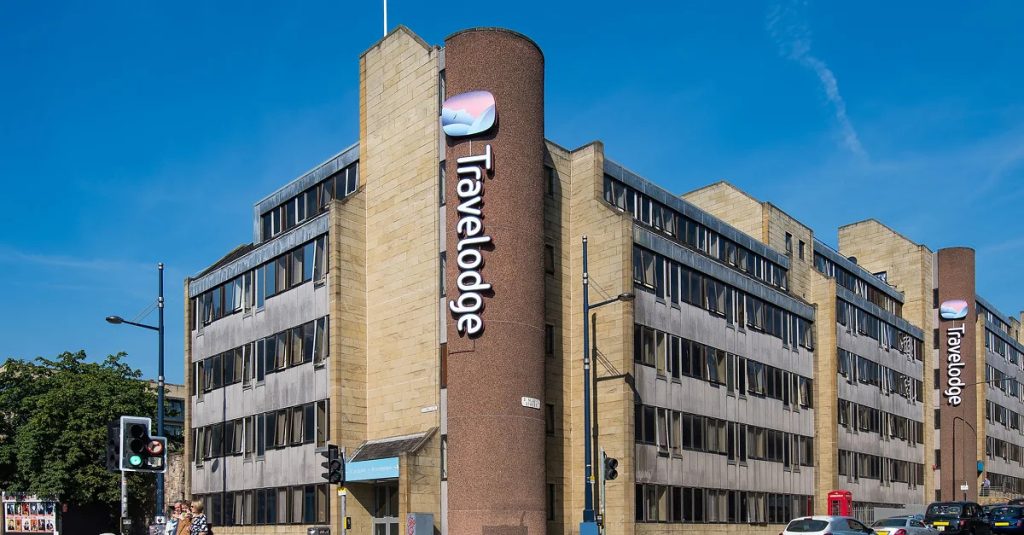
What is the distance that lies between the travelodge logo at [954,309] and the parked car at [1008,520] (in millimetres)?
34442

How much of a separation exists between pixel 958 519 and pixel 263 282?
3164 centimetres

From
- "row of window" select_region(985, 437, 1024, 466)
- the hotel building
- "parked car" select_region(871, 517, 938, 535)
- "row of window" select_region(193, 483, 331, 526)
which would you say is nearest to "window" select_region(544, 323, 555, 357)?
the hotel building

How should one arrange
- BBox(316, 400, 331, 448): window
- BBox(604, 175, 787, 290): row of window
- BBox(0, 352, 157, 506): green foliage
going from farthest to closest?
BBox(0, 352, 157, 506): green foliage → BBox(604, 175, 787, 290): row of window → BBox(316, 400, 331, 448): window

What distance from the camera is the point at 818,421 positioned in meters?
58.7

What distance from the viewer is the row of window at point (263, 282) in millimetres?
45281

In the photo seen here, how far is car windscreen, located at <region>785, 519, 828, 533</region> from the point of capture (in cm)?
3362

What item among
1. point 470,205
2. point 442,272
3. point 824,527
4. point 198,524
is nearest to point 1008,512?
point 824,527

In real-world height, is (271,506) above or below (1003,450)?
above

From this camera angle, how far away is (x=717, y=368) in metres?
49.0

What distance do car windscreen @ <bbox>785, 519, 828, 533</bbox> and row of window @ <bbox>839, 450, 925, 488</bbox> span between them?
27115 mm

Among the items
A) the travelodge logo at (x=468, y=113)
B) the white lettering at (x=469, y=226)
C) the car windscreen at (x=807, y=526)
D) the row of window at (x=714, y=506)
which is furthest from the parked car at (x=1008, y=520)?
the travelodge logo at (x=468, y=113)

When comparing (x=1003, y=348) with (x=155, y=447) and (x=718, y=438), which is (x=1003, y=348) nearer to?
(x=718, y=438)

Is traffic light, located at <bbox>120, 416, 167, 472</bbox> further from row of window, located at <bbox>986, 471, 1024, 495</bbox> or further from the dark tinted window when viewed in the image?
row of window, located at <bbox>986, 471, 1024, 495</bbox>

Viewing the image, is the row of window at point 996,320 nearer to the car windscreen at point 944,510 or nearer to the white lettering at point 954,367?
the white lettering at point 954,367
